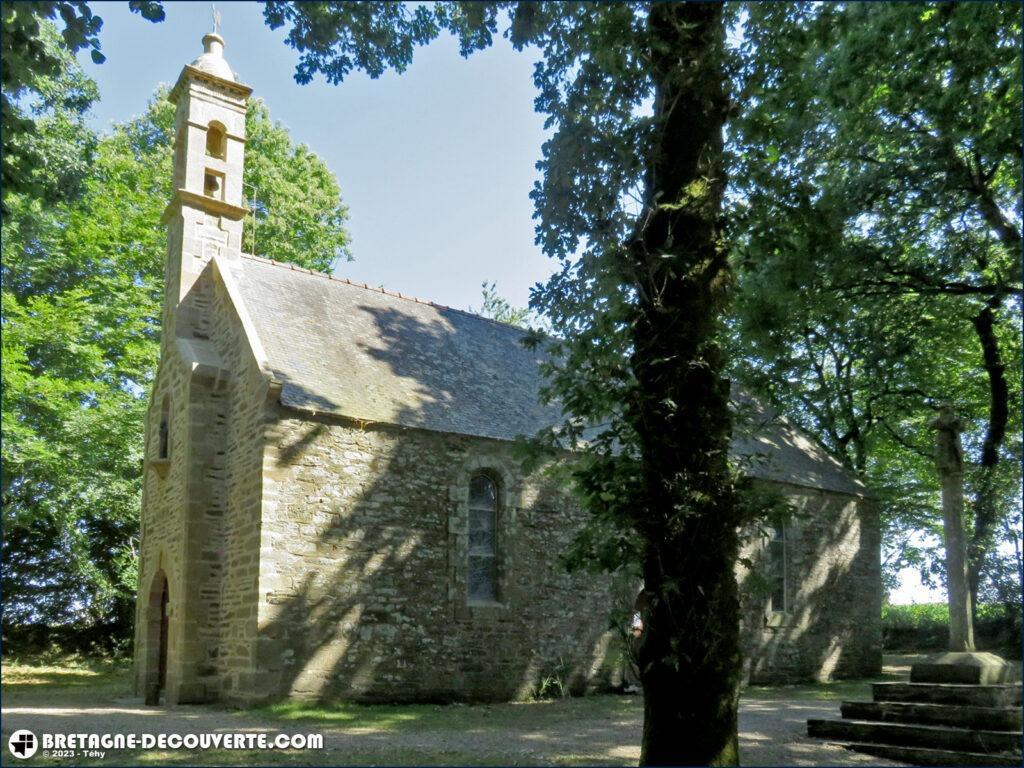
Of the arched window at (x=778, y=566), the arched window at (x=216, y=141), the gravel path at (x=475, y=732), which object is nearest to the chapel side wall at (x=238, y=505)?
the gravel path at (x=475, y=732)

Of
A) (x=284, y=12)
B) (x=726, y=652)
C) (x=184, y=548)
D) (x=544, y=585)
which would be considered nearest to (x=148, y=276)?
(x=184, y=548)

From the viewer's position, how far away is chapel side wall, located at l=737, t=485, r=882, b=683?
19578 mm

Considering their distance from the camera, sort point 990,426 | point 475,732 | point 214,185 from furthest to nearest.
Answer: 1. point 990,426
2. point 214,185
3. point 475,732

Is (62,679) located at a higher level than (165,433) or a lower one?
lower

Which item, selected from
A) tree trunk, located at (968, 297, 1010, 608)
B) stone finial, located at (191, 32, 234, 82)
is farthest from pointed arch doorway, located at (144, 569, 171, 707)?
tree trunk, located at (968, 297, 1010, 608)

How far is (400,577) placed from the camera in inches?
572

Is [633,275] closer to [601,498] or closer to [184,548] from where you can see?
[601,498]

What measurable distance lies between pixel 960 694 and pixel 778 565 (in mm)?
10378

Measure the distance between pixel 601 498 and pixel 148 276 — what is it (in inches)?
790

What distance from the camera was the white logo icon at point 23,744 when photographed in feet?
28.3

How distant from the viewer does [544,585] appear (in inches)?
638

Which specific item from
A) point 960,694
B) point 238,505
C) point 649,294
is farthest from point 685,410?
point 238,505

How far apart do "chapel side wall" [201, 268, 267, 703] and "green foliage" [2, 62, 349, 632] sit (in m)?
2.69

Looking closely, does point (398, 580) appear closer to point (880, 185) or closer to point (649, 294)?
point (649, 294)
